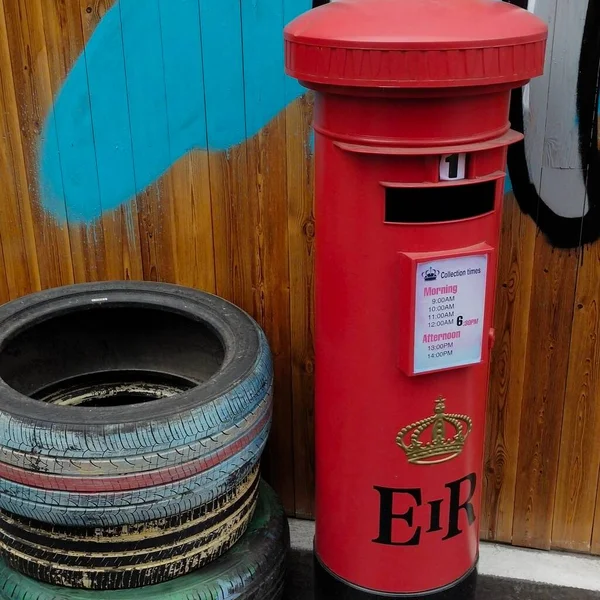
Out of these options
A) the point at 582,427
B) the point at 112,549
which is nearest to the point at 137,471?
the point at 112,549

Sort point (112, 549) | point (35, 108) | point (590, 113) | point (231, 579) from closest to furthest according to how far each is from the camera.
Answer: point (112, 549)
point (231, 579)
point (590, 113)
point (35, 108)

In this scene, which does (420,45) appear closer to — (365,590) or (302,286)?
(302,286)

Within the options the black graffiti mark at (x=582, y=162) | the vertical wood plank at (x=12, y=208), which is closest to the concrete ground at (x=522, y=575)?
the black graffiti mark at (x=582, y=162)

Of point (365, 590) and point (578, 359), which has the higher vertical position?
point (578, 359)

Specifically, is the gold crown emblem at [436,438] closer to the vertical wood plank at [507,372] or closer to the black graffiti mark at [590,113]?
the vertical wood plank at [507,372]

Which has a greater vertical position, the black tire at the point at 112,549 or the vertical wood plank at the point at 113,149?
the vertical wood plank at the point at 113,149

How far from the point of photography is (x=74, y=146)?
9.31 ft

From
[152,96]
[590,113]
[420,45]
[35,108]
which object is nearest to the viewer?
[420,45]

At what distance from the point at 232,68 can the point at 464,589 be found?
5.92ft

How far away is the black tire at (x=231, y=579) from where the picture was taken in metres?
2.26

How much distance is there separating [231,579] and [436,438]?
74 cm

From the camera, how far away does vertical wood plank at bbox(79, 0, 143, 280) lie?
268cm

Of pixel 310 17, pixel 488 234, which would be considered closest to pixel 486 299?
pixel 488 234

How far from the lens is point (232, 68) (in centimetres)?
264
